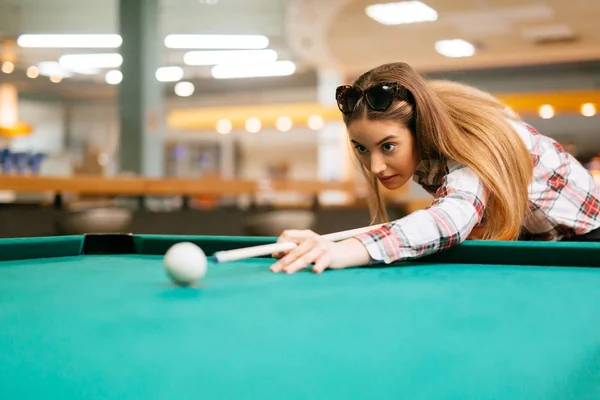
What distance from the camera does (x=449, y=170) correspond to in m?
1.76

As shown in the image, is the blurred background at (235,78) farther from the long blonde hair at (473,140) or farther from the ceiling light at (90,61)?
the long blonde hair at (473,140)

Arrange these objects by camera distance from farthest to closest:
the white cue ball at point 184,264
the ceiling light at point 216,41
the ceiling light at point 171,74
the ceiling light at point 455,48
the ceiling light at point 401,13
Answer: the ceiling light at point 171,74, the ceiling light at point 216,41, the ceiling light at point 455,48, the ceiling light at point 401,13, the white cue ball at point 184,264

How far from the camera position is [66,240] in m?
1.79

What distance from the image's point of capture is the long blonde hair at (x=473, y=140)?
1697mm

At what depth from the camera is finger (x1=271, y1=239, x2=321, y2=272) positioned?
1.40m

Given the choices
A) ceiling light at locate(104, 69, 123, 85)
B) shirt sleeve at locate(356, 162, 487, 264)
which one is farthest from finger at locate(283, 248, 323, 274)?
ceiling light at locate(104, 69, 123, 85)

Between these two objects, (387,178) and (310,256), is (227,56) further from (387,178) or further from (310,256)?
(310,256)

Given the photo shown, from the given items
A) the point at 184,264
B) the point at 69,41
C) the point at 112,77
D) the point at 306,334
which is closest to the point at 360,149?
the point at 184,264

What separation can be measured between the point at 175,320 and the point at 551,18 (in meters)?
7.94

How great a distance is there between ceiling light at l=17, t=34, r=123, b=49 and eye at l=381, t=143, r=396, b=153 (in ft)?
28.3

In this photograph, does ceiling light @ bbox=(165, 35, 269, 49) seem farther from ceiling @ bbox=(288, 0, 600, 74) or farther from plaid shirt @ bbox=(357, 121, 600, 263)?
plaid shirt @ bbox=(357, 121, 600, 263)

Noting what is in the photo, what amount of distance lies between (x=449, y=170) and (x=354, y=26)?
22.2 ft

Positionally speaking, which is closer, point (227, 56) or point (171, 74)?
point (227, 56)

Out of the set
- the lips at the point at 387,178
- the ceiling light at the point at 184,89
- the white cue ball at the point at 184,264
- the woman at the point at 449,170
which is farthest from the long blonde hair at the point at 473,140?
the ceiling light at the point at 184,89
